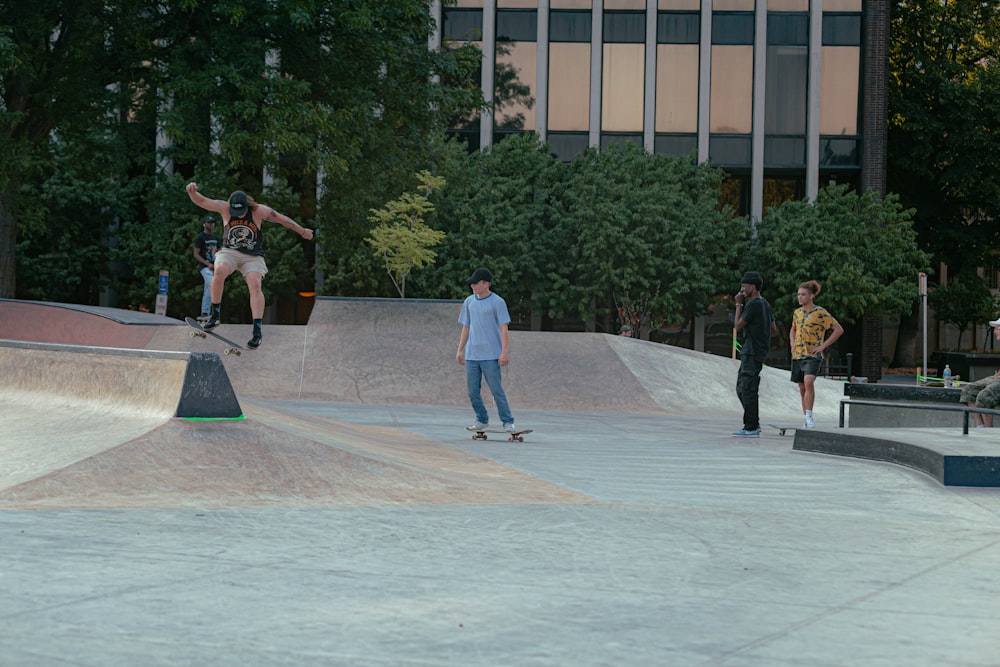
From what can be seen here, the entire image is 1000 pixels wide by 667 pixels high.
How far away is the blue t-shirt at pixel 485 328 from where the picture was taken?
37.2 feet

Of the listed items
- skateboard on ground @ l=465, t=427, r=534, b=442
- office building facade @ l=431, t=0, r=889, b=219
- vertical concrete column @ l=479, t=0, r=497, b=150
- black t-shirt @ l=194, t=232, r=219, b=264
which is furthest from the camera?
office building facade @ l=431, t=0, r=889, b=219

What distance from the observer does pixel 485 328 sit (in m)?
11.4

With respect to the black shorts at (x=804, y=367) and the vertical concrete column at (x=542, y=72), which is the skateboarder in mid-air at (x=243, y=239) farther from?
the vertical concrete column at (x=542, y=72)

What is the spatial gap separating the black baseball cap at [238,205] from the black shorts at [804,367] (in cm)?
710

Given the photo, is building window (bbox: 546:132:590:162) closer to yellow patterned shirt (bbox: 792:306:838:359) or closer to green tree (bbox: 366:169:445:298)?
green tree (bbox: 366:169:445:298)

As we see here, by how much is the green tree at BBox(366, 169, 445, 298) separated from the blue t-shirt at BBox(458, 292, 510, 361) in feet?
60.6

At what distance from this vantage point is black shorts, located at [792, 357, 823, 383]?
13.3 metres

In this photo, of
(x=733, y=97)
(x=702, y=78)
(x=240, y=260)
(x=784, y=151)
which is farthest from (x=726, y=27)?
(x=240, y=260)

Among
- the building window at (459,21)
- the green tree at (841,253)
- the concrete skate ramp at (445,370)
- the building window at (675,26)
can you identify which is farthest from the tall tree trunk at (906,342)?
the concrete skate ramp at (445,370)

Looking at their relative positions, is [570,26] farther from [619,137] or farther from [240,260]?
[240,260]

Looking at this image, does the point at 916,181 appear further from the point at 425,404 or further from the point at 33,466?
the point at 33,466

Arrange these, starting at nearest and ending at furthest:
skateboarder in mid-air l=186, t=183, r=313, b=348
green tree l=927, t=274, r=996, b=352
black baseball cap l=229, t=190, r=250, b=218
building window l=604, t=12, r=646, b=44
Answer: black baseball cap l=229, t=190, r=250, b=218 → skateboarder in mid-air l=186, t=183, r=313, b=348 → building window l=604, t=12, r=646, b=44 → green tree l=927, t=274, r=996, b=352

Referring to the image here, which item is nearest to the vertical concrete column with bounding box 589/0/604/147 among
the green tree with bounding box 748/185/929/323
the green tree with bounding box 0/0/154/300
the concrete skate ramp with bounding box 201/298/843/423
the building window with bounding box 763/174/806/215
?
the building window with bounding box 763/174/806/215

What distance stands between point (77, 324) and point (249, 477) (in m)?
12.7
